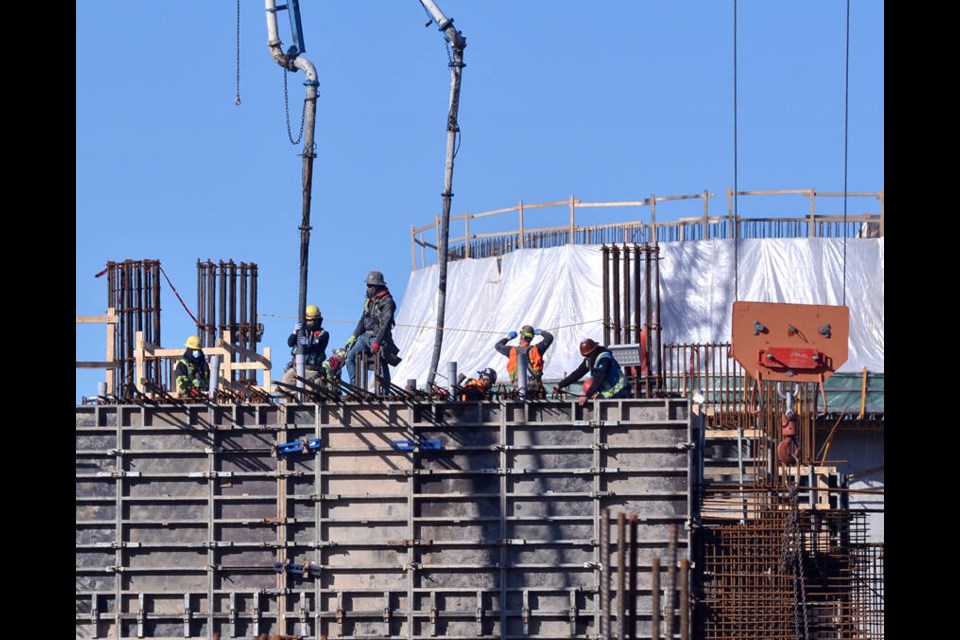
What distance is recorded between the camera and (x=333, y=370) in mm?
27047

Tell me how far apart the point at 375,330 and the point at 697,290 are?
24.2 m

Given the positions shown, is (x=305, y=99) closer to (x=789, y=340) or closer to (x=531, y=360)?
(x=531, y=360)

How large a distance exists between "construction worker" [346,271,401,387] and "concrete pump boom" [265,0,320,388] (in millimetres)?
955

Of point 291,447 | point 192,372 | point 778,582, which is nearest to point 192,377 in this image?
point 192,372

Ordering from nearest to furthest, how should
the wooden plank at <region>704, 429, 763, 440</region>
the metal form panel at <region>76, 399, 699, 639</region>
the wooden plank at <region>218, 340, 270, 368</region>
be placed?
the metal form panel at <region>76, 399, 699, 639</region>
the wooden plank at <region>704, 429, 763, 440</region>
the wooden plank at <region>218, 340, 270, 368</region>

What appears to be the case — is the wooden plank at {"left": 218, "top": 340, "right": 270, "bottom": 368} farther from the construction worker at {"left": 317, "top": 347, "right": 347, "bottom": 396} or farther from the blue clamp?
the blue clamp

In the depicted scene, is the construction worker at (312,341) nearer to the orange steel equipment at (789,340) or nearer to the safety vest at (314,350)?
the safety vest at (314,350)

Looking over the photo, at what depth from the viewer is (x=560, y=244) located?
164ft

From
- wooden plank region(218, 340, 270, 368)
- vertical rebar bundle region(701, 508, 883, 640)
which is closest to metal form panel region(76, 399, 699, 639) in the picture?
vertical rebar bundle region(701, 508, 883, 640)

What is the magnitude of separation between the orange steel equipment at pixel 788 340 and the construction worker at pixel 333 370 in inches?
252

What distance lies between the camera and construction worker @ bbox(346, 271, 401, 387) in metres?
24.7
